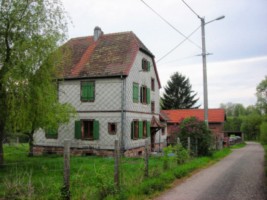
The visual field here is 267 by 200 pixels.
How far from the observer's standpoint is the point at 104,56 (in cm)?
2402

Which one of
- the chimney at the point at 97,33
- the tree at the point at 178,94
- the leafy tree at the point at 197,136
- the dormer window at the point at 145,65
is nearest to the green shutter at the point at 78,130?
the dormer window at the point at 145,65

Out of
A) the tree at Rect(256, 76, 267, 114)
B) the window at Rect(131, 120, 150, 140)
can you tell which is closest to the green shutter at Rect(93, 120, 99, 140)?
the window at Rect(131, 120, 150, 140)

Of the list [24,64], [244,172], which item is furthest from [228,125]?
[24,64]

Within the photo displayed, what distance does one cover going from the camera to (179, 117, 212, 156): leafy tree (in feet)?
64.1

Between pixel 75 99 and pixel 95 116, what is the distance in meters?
2.26

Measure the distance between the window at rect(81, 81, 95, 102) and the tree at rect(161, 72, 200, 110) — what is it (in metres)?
33.7

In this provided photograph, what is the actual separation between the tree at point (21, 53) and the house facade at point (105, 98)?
24.1 feet

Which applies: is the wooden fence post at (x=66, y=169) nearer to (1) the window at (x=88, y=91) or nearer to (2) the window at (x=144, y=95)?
(1) the window at (x=88, y=91)

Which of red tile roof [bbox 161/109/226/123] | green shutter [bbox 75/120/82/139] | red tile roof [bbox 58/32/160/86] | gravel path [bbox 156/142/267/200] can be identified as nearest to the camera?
gravel path [bbox 156/142/267/200]

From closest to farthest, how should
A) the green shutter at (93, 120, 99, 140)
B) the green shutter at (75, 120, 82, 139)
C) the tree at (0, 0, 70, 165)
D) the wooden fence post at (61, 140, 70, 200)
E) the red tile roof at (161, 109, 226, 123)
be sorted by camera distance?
the wooden fence post at (61, 140, 70, 200) < the tree at (0, 0, 70, 165) < the green shutter at (93, 120, 99, 140) < the green shutter at (75, 120, 82, 139) < the red tile roof at (161, 109, 226, 123)

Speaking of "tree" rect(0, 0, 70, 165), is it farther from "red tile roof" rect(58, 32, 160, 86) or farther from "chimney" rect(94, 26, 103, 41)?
"chimney" rect(94, 26, 103, 41)

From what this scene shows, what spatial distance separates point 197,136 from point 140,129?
600 cm

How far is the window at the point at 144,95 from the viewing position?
991 inches

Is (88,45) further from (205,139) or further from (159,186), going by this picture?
(159,186)
